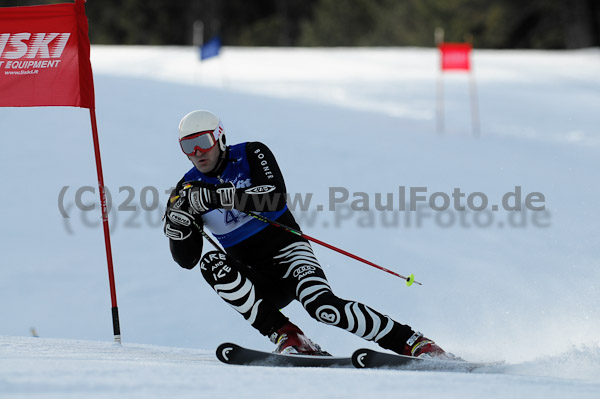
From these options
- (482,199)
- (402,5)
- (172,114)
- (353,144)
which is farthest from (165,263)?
(402,5)

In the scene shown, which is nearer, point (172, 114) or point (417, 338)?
point (417, 338)

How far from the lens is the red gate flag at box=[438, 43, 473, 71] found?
12.2 meters

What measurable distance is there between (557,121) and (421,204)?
16.2 ft

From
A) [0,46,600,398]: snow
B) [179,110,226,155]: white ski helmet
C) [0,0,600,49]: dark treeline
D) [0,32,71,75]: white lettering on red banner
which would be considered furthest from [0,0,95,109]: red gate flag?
[0,0,600,49]: dark treeline

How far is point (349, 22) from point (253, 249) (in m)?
31.5

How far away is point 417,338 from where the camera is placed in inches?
165

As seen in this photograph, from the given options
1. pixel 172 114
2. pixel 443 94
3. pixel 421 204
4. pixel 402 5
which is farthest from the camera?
pixel 402 5

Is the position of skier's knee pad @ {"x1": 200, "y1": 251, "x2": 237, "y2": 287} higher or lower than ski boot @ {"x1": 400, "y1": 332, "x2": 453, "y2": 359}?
higher

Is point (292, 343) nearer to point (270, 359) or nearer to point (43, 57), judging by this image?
point (270, 359)

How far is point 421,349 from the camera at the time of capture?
413cm

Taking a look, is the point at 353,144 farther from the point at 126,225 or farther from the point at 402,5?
the point at 402,5

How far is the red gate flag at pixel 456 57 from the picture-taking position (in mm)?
12227

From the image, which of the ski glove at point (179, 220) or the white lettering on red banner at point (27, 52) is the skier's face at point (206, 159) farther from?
the white lettering on red banner at point (27, 52)

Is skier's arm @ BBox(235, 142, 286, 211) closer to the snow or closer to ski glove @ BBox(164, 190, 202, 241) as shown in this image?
ski glove @ BBox(164, 190, 202, 241)
